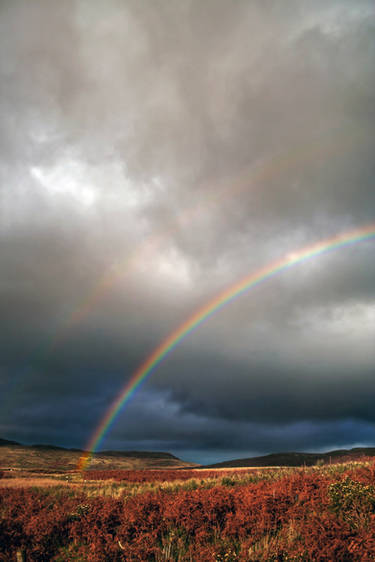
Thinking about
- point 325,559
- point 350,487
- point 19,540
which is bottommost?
point 19,540

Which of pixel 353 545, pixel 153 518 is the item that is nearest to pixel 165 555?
pixel 153 518

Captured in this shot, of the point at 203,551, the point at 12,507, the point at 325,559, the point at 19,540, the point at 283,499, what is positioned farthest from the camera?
the point at 12,507

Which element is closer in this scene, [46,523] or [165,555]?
[165,555]

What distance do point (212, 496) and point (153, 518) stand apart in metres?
2.30

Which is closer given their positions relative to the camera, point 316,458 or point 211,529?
point 211,529

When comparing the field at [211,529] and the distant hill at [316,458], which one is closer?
the field at [211,529]

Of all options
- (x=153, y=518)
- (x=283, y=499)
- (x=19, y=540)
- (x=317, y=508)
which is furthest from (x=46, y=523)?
(x=317, y=508)

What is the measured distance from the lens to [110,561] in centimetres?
745

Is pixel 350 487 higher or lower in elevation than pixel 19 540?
higher

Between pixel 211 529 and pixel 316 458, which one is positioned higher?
pixel 211 529

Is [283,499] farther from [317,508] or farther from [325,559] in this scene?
[325,559]

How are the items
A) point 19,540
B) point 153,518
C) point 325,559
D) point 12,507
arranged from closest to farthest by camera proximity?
point 325,559, point 19,540, point 153,518, point 12,507

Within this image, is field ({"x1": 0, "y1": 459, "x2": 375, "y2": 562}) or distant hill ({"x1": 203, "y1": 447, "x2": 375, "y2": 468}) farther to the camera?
distant hill ({"x1": 203, "y1": 447, "x2": 375, "y2": 468})

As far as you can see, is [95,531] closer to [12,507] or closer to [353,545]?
[12,507]
